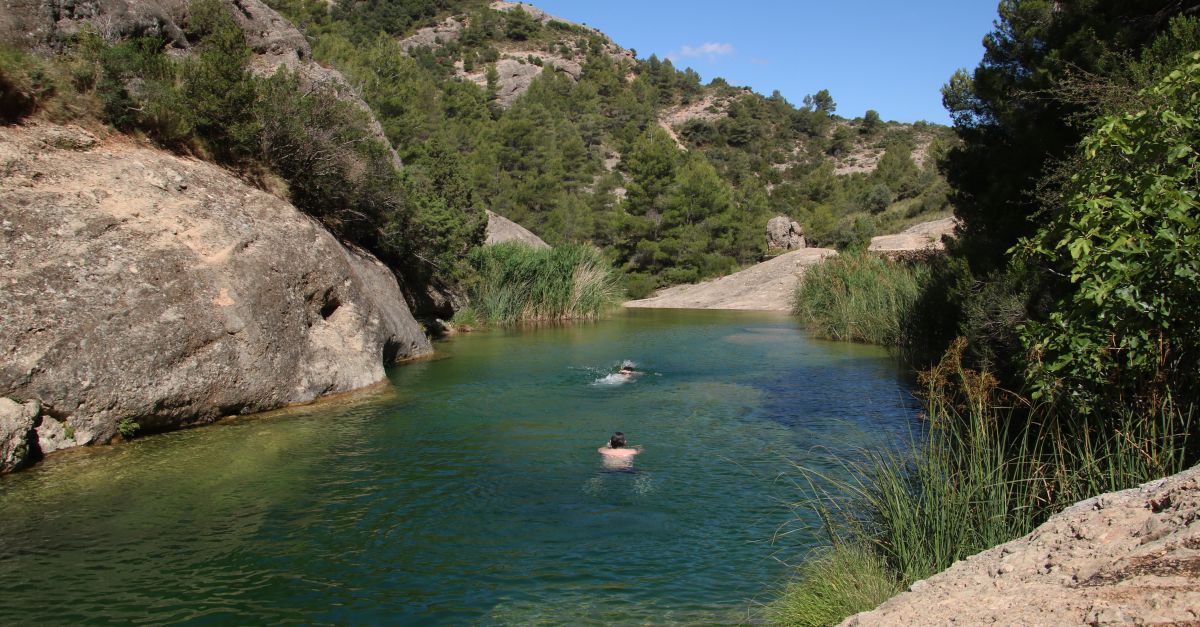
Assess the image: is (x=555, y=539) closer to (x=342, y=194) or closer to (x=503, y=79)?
(x=342, y=194)

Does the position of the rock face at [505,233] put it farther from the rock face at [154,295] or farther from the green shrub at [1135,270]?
the green shrub at [1135,270]

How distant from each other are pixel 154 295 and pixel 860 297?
18.2 m

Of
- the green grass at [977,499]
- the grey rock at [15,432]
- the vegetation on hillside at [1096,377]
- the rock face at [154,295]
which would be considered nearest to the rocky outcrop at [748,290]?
the rock face at [154,295]

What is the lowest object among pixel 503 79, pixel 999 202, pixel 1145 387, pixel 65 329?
pixel 1145 387

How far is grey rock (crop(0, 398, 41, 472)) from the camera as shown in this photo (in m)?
8.50

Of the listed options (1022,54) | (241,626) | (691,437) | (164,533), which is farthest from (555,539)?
(1022,54)

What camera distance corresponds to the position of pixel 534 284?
2836 cm

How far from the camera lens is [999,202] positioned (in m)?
12.6

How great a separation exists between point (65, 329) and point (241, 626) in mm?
5910

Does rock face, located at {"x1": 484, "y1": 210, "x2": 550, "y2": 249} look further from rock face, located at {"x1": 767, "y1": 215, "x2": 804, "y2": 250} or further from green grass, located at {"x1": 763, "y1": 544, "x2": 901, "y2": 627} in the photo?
green grass, located at {"x1": 763, "y1": 544, "x2": 901, "y2": 627}

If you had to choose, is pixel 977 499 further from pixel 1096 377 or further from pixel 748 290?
pixel 748 290

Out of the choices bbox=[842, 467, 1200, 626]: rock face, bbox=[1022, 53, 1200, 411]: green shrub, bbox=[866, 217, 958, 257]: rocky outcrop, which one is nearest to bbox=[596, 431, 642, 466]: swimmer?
bbox=[1022, 53, 1200, 411]: green shrub

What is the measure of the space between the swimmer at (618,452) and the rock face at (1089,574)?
17.7ft

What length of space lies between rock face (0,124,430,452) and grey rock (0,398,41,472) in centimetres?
15
